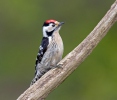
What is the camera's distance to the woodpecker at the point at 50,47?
848 centimetres

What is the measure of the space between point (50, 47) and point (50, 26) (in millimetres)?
306

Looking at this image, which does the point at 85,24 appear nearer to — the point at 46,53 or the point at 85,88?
the point at 85,88

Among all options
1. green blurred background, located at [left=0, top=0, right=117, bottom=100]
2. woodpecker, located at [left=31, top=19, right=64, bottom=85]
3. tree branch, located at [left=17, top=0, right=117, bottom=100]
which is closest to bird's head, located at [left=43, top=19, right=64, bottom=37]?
woodpecker, located at [left=31, top=19, right=64, bottom=85]

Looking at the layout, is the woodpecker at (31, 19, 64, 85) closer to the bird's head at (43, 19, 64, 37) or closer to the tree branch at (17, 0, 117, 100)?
the bird's head at (43, 19, 64, 37)

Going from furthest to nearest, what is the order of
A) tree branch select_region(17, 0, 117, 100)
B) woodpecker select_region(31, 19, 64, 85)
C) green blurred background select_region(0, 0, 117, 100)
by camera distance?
1. green blurred background select_region(0, 0, 117, 100)
2. woodpecker select_region(31, 19, 64, 85)
3. tree branch select_region(17, 0, 117, 100)

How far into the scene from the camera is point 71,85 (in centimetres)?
1405

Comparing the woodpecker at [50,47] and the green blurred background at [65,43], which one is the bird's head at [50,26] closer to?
the woodpecker at [50,47]

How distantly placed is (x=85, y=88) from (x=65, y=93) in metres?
0.74

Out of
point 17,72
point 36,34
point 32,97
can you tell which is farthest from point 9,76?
point 32,97

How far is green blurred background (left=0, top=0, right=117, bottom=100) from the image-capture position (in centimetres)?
1409

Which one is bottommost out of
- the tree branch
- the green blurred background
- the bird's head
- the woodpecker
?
the tree branch

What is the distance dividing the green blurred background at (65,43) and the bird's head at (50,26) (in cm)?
529

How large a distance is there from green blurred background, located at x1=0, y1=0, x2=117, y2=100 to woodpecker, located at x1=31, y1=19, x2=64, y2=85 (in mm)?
5269

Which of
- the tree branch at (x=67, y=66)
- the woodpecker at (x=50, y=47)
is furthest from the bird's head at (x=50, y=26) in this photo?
the tree branch at (x=67, y=66)
